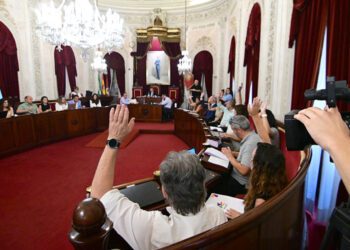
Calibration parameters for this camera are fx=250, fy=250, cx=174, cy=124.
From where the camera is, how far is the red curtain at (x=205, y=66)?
1205cm

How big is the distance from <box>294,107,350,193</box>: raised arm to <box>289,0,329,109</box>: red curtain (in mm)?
2521

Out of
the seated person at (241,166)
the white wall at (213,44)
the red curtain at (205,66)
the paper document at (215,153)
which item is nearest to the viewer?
the seated person at (241,166)

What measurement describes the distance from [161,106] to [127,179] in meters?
5.71

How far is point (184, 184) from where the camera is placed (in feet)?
3.79

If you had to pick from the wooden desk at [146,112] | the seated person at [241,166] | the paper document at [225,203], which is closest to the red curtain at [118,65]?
the wooden desk at [146,112]

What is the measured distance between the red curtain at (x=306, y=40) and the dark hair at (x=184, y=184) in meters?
2.52

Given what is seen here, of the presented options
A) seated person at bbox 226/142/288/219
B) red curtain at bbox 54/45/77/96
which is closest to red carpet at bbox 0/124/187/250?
seated person at bbox 226/142/288/219

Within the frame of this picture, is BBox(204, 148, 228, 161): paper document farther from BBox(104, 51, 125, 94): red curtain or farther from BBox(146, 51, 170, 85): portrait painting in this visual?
BBox(104, 51, 125, 94): red curtain

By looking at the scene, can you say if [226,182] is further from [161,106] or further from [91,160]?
[161,106]

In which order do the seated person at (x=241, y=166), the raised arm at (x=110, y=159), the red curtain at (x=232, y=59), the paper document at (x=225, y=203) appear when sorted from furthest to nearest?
the red curtain at (x=232, y=59) → the seated person at (x=241, y=166) → the paper document at (x=225, y=203) → the raised arm at (x=110, y=159)

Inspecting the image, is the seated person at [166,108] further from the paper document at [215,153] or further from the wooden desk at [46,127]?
the paper document at [215,153]

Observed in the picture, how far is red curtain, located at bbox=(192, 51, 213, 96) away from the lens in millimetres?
12055

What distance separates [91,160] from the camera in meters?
5.33

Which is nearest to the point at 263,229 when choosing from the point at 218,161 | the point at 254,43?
the point at 218,161
